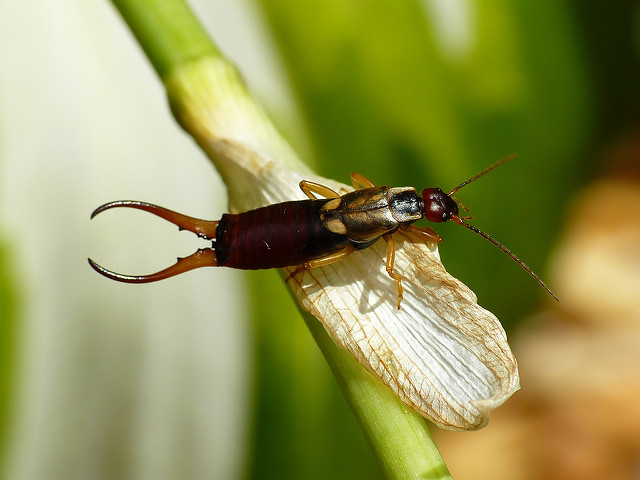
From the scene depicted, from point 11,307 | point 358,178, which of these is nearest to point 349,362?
point 358,178

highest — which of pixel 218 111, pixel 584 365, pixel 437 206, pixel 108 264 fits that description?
pixel 218 111

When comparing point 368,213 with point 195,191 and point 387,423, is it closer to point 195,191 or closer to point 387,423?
point 387,423

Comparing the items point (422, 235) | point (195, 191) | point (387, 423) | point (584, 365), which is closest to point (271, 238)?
point (422, 235)

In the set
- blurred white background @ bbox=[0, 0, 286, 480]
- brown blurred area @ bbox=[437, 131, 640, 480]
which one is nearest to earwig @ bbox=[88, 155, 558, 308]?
blurred white background @ bbox=[0, 0, 286, 480]

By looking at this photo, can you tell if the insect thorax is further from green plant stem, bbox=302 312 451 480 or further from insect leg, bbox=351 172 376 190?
green plant stem, bbox=302 312 451 480

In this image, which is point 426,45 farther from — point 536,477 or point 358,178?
point 536,477

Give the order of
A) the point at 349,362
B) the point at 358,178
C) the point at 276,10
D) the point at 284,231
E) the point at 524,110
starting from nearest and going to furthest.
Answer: the point at 349,362, the point at 284,231, the point at 358,178, the point at 276,10, the point at 524,110
